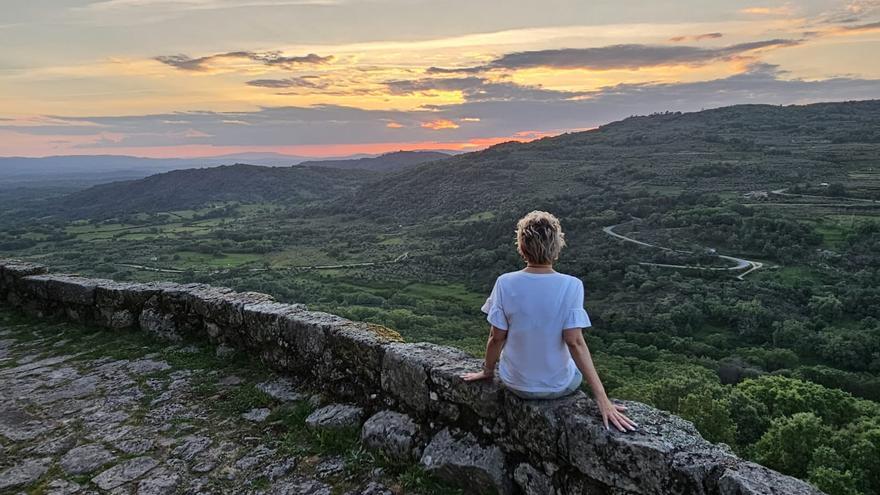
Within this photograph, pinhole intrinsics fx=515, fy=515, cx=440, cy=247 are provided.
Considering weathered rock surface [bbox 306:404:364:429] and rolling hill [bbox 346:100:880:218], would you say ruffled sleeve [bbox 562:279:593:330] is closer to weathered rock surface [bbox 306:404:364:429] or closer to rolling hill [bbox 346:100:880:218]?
weathered rock surface [bbox 306:404:364:429]

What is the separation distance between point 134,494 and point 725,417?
1960cm

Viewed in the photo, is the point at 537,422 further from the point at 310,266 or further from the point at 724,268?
the point at 310,266

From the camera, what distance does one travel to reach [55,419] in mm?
4891

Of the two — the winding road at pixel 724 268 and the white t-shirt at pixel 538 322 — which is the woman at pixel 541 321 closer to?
the white t-shirt at pixel 538 322

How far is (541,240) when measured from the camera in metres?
3.23

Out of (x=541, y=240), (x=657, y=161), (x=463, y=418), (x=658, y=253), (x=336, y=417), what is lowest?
(x=658, y=253)

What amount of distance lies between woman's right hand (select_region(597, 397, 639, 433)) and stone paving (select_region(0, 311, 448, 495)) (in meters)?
1.30

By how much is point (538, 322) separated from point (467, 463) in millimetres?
1126

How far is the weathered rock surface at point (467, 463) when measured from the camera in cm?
339

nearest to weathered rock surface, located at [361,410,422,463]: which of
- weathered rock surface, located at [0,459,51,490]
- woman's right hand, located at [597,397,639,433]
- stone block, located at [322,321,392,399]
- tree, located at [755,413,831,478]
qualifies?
stone block, located at [322,321,392,399]

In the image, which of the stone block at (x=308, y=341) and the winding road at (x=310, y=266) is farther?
the winding road at (x=310, y=266)

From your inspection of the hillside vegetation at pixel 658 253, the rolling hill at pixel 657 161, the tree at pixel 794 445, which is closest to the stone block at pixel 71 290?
the hillside vegetation at pixel 658 253

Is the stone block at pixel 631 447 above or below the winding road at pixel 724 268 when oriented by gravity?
above

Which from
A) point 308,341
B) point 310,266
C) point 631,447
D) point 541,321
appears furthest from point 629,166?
point 631,447
